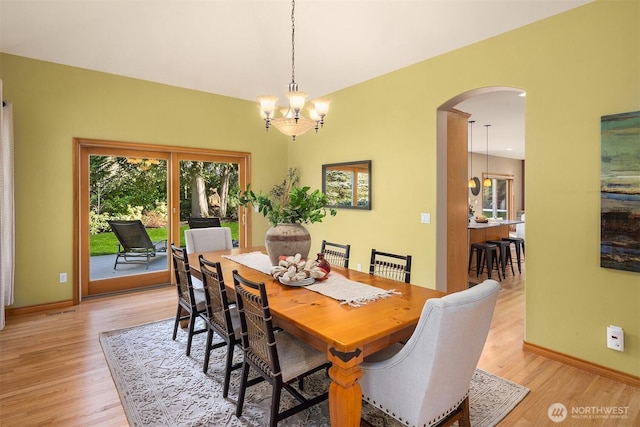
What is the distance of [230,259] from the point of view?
3229 millimetres

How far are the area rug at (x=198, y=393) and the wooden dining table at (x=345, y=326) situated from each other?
61 cm

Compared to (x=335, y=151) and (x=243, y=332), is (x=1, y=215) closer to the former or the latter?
(x=243, y=332)

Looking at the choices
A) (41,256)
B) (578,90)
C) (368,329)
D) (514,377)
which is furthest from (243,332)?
(41,256)

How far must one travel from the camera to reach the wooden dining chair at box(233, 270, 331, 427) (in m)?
1.74

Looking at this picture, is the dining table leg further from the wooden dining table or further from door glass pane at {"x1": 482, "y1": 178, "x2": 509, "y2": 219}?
door glass pane at {"x1": 482, "y1": 178, "x2": 509, "y2": 219}

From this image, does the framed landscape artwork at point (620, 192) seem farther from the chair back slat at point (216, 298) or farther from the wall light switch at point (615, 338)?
the chair back slat at point (216, 298)

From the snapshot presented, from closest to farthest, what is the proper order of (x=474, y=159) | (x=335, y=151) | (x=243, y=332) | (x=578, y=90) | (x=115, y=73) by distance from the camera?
(x=243, y=332), (x=578, y=90), (x=115, y=73), (x=335, y=151), (x=474, y=159)

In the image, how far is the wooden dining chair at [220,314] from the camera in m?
2.18

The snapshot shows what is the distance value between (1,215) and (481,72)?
16.1 ft

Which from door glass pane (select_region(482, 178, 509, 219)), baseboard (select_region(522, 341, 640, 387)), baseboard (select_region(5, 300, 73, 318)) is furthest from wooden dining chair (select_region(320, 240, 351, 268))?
door glass pane (select_region(482, 178, 509, 219))

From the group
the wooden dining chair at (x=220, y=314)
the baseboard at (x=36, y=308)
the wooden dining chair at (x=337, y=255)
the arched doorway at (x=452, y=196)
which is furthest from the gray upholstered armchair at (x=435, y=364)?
the baseboard at (x=36, y=308)

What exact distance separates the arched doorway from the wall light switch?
59.7 inches

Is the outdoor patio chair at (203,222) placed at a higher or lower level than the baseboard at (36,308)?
higher

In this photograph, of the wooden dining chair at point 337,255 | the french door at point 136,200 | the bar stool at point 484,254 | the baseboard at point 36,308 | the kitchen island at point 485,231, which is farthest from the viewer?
the kitchen island at point 485,231
